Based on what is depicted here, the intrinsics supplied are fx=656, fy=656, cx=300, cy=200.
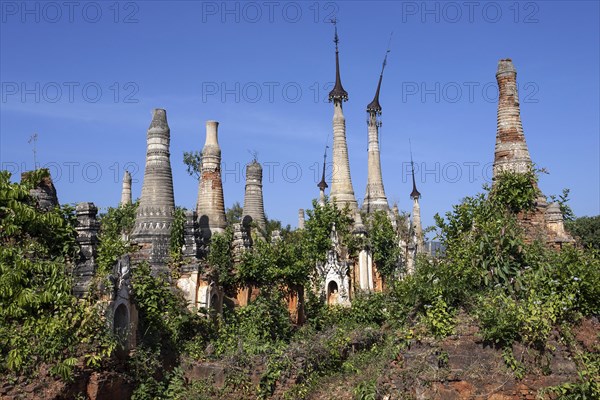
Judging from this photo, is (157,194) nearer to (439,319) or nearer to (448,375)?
(439,319)

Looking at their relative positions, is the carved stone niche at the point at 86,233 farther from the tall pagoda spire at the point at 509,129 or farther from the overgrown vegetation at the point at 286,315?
the tall pagoda spire at the point at 509,129

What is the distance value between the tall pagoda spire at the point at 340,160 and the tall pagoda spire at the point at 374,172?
2.32 m

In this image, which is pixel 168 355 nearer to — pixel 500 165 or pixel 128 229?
pixel 128 229

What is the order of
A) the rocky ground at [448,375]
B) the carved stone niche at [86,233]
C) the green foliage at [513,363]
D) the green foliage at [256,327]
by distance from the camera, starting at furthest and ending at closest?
the green foliage at [256,327] → the carved stone niche at [86,233] → the green foliage at [513,363] → the rocky ground at [448,375]

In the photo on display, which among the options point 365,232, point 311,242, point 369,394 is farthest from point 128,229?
point 369,394

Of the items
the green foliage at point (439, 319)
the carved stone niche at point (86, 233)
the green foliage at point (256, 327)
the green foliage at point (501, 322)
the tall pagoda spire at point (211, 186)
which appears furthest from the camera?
the tall pagoda spire at point (211, 186)

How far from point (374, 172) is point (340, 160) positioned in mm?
2824

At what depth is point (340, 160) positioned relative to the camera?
26.3 metres

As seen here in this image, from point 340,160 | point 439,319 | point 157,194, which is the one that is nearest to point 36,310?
point 157,194

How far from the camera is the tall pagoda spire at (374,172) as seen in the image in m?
27.9

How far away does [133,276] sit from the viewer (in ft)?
43.5

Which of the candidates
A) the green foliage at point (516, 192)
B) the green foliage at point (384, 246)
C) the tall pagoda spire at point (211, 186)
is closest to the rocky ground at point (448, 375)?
the green foliage at point (516, 192)

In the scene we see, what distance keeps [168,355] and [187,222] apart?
4.10 metres

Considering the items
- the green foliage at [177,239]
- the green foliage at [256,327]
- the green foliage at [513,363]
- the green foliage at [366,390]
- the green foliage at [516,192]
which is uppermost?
the green foliage at [516,192]
